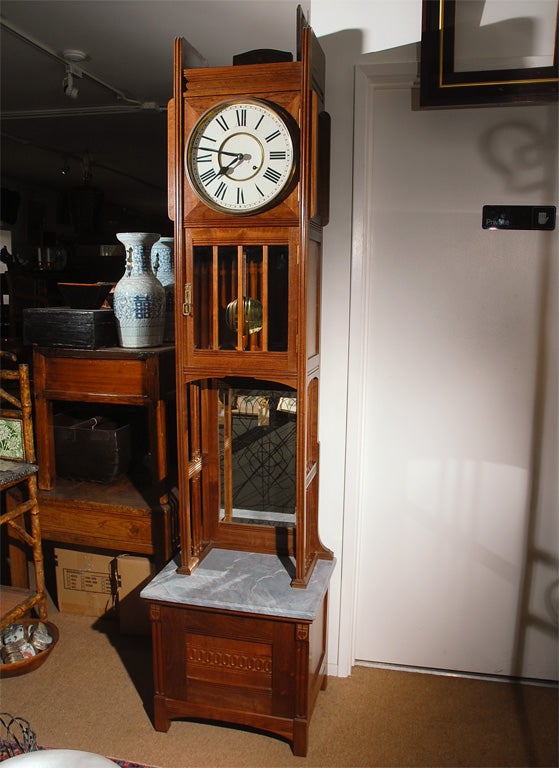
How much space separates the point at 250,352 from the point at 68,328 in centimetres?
87

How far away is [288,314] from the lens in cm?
179

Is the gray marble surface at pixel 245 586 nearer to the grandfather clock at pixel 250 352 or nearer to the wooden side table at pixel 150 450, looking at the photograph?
the grandfather clock at pixel 250 352

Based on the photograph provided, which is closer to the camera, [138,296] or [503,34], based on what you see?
[503,34]

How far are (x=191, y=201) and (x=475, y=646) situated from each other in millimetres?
1772

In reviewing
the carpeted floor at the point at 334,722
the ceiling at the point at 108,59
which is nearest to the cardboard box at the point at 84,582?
the carpeted floor at the point at 334,722

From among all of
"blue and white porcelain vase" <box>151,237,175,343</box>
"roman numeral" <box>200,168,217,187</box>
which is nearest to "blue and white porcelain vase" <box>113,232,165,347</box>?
"blue and white porcelain vase" <box>151,237,175,343</box>

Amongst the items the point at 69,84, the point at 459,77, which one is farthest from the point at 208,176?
the point at 69,84

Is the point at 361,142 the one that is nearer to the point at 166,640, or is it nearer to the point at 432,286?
the point at 432,286

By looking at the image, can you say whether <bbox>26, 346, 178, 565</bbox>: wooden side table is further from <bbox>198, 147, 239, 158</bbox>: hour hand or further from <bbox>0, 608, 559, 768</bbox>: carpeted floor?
<bbox>198, 147, 239, 158</bbox>: hour hand

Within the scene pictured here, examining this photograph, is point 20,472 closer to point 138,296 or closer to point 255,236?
point 138,296

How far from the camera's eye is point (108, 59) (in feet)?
10.2

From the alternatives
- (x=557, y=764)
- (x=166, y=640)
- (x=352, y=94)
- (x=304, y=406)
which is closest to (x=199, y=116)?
(x=352, y=94)

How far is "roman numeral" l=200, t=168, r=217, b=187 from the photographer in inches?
70.0

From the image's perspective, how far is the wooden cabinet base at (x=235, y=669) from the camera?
1.84 meters
